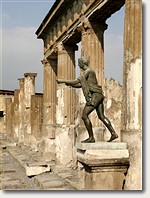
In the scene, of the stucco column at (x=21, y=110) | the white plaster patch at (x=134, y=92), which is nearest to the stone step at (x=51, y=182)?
the white plaster patch at (x=134, y=92)

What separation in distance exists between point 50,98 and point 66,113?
3.10m

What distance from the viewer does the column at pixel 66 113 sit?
40.9ft

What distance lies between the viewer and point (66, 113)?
41.5ft

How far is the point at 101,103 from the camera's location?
7.12 meters

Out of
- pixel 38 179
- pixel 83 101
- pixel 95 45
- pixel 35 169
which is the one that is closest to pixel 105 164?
pixel 83 101

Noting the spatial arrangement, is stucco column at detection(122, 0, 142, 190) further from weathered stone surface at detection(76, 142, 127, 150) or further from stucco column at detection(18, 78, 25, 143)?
stucco column at detection(18, 78, 25, 143)

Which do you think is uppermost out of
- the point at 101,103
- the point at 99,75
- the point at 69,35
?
the point at 69,35

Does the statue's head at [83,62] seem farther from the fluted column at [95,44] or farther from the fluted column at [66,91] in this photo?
the fluted column at [66,91]

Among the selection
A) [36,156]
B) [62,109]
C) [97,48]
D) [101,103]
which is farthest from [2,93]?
[101,103]

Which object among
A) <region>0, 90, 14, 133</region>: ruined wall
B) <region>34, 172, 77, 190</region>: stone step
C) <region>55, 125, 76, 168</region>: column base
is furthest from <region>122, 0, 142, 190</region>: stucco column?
<region>0, 90, 14, 133</region>: ruined wall

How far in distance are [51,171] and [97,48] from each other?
426 centimetres

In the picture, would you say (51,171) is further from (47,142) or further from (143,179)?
(143,179)

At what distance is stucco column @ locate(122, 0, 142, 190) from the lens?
6492mm

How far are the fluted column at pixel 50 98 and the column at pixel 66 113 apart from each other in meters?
2.42
